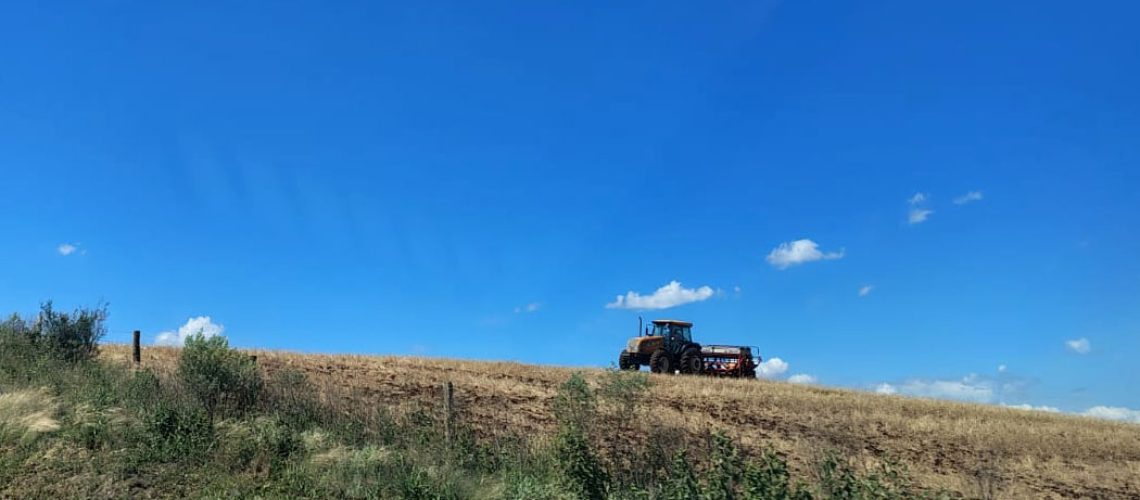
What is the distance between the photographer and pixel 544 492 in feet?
27.7

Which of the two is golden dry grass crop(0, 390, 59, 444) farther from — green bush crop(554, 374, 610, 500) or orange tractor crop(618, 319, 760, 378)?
orange tractor crop(618, 319, 760, 378)

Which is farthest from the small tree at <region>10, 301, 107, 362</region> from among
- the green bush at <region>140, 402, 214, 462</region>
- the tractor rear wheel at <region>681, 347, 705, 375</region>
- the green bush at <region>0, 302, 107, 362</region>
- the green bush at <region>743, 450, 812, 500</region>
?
the tractor rear wheel at <region>681, 347, 705, 375</region>

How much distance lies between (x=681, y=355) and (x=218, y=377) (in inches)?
1023

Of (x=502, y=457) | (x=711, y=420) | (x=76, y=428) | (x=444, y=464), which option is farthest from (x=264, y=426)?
(x=711, y=420)

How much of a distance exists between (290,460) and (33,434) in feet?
11.9

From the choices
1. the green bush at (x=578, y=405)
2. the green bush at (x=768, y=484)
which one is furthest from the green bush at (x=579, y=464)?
the green bush at (x=768, y=484)

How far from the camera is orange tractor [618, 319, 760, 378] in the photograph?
3462cm

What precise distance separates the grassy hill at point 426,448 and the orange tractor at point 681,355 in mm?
15710

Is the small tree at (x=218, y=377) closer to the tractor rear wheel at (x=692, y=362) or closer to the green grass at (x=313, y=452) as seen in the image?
the green grass at (x=313, y=452)

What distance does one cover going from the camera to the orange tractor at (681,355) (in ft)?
114

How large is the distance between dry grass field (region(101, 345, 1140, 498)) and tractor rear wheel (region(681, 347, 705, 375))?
5.41 m

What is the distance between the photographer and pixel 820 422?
62.5 ft

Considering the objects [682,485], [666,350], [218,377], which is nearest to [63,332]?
[218,377]

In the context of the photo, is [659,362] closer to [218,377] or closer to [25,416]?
[218,377]
